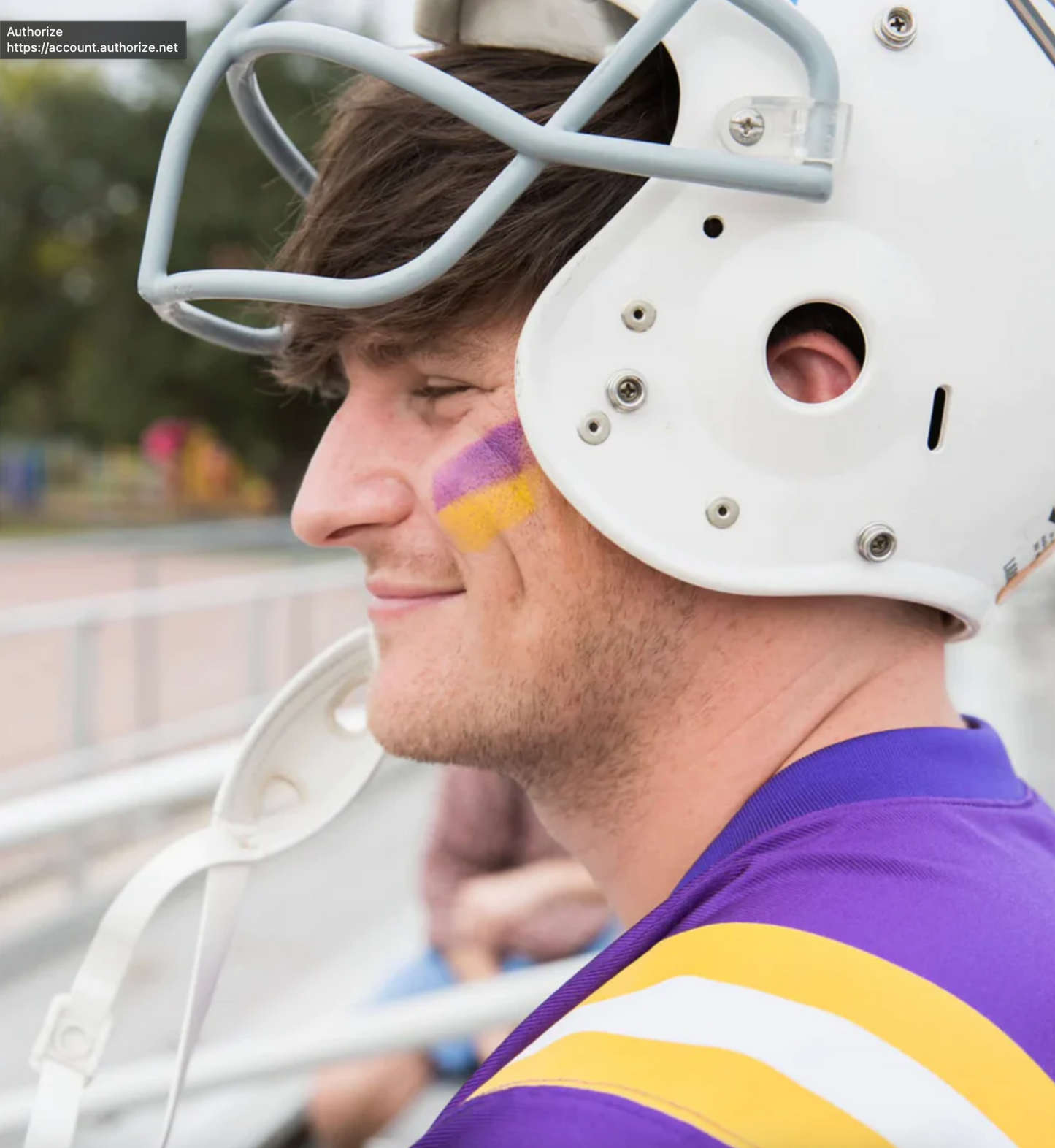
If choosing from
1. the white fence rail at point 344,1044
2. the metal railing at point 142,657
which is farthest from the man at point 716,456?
the metal railing at point 142,657

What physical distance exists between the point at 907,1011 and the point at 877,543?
15.2 inches

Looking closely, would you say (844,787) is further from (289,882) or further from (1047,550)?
(289,882)

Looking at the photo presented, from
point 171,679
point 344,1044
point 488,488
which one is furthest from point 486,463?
point 171,679

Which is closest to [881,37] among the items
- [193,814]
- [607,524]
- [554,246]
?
[554,246]

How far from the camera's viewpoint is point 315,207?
113 cm

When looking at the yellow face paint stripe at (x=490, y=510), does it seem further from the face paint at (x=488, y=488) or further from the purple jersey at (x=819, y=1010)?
the purple jersey at (x=819, y=1010)

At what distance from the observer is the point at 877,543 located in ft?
3.17

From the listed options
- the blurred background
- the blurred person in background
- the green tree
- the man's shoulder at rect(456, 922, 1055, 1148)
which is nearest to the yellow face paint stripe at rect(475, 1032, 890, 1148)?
the man's shoulder at rect(456, 922, 1055, 1148)

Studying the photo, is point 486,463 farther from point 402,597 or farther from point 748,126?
point 748,126

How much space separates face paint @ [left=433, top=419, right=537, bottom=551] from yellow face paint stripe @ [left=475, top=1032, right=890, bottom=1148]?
1.51 feet

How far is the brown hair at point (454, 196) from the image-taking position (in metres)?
1.00

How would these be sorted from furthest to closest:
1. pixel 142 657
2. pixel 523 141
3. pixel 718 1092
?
pixel 142 657 < pixel 523 141 < pixel 718 1092

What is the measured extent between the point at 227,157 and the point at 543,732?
1.27 m

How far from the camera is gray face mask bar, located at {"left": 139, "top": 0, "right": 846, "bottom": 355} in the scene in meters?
0.86
